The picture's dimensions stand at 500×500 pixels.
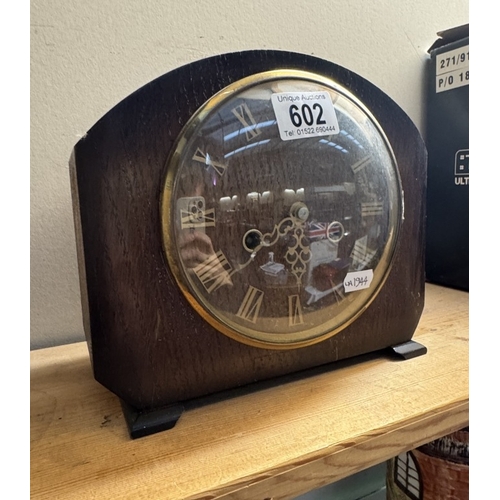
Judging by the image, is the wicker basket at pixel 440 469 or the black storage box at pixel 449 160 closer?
the wicker basket at pixel 440 469

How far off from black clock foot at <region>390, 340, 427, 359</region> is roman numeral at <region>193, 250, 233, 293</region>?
265 mm

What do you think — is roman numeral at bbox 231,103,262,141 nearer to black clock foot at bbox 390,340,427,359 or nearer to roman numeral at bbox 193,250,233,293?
roman numeral at bbox 193,250,233,293

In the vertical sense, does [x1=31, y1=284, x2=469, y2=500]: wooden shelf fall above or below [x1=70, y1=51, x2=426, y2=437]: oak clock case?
below

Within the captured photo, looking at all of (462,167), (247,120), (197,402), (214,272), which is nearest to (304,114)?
(247,120)

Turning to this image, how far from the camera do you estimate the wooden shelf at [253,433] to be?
40 cm

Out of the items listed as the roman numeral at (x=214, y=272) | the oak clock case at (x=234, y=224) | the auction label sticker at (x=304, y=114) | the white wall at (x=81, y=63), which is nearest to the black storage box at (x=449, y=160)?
the white wall at (x=81, y=63)

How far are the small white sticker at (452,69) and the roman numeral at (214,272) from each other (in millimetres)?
765

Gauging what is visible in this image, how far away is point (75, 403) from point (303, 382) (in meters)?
0.26

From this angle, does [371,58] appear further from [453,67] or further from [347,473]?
[347,473]

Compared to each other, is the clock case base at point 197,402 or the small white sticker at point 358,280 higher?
the small white sticker at point 358,280

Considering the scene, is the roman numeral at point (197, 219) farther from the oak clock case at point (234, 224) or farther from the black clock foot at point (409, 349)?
the black clock foot at point (409, 349)

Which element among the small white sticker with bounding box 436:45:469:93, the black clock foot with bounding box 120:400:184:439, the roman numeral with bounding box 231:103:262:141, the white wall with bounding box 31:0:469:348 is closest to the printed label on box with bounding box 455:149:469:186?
the small white sticker with bounding box 436:45:469:93

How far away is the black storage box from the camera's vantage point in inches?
38.3

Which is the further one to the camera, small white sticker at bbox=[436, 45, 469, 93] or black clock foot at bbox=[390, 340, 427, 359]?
small white sticker at bbox=[436, 45, 469, 93]
